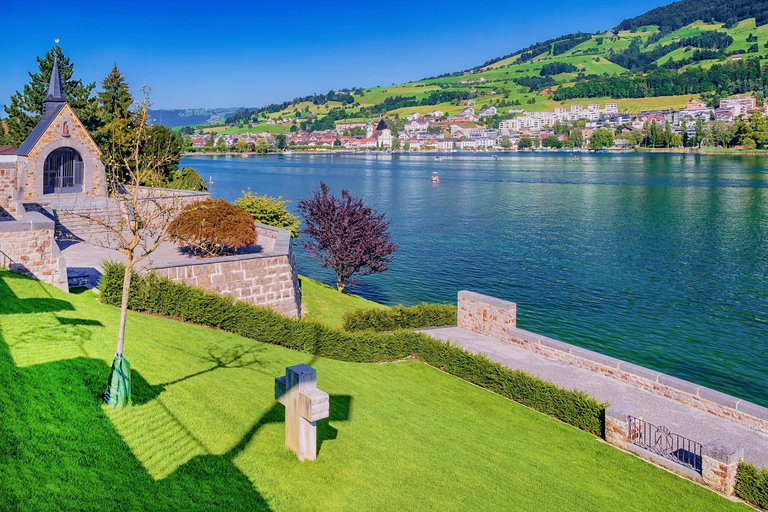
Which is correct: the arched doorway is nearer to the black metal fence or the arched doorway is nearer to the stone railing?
the stone railing

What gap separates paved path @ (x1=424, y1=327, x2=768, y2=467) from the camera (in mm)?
12492

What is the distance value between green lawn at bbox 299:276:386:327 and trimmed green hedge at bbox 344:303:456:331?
1260 mm

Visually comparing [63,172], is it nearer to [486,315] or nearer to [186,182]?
[186,182]

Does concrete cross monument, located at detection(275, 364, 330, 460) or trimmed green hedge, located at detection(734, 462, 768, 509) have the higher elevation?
concrete cross monument, located at detection(275, 364, 330, 460)

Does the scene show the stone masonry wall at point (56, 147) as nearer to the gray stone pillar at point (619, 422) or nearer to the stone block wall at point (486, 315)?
the stone block wall at point (486, 315)

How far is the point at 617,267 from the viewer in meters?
36.3

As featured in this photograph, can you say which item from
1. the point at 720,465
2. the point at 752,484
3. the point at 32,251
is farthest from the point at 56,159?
the point at 752,484

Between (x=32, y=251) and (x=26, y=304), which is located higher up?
(x=32, y=251)

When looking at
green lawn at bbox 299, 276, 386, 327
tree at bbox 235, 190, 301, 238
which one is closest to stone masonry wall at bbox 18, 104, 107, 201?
tree at bbox 235, 190, 301, 238

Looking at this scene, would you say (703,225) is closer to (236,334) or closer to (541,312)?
(541,312)

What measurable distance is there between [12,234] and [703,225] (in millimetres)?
50979

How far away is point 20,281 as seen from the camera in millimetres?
14141

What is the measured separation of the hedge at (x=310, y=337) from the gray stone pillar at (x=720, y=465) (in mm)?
2783

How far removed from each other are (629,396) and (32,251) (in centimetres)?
1512
